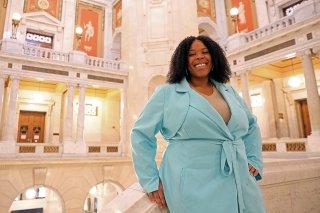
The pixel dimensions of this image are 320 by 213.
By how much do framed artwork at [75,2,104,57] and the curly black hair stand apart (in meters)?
18.1

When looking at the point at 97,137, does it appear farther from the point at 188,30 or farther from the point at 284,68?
the point at 284,68

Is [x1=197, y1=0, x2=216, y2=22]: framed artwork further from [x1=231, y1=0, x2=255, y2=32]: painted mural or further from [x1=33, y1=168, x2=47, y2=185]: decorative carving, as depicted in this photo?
[x1=33, y1=168, x2=47, y2=185]: decorative carving

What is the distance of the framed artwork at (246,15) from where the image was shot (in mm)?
16234

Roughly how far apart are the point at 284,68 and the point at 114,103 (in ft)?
40.3

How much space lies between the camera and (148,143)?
56.5 inches

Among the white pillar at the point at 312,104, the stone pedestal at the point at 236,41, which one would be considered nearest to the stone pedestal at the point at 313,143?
the white pillar at the point at 312,104

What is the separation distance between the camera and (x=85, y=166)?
10.6 m

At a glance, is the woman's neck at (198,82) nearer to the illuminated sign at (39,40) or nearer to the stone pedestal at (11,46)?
the stone pedestal at (11,46)

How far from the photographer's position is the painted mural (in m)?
16.3

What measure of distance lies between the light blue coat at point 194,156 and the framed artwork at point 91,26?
60.3 feet

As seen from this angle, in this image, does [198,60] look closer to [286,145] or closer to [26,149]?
[286,145]

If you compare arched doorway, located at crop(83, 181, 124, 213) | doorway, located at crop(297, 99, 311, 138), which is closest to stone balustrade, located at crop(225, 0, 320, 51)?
doorway, located at crop(297, 99, 311, 138)

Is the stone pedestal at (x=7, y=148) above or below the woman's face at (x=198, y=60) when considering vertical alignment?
below

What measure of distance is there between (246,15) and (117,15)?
1004 centimetres
